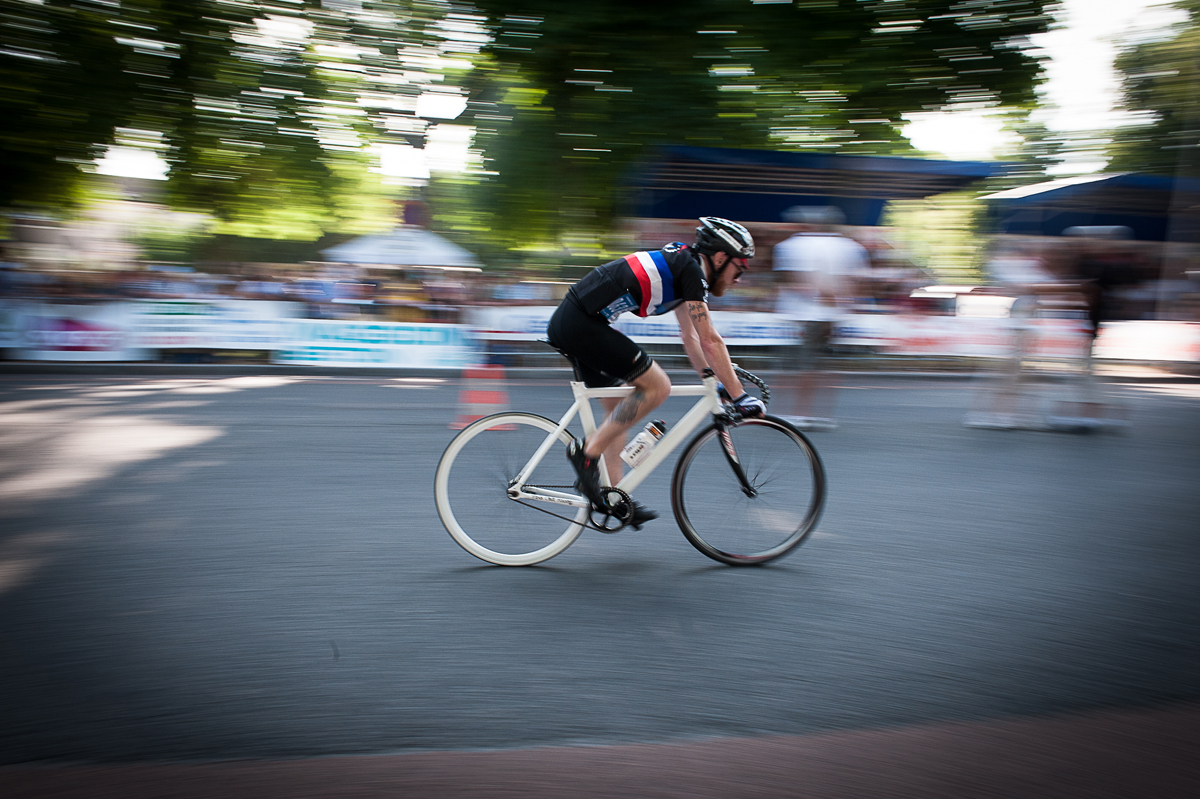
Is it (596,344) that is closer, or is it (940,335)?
(596,344)

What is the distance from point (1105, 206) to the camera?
14.4 metres

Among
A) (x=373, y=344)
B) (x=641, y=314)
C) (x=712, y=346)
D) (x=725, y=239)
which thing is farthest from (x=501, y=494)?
(x=373, y=344)

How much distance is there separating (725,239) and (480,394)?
683 cm

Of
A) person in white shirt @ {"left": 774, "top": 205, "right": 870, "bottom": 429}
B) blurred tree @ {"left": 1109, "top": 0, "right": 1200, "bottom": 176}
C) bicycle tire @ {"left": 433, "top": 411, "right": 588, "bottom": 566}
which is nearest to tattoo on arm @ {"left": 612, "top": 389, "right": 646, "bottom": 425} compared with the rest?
bicycle tire @ {"left": 433, "top": 411, "right": 588, "bottom": 566}

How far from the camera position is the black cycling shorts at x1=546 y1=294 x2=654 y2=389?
392 cm

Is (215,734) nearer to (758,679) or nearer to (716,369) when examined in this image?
(758,679)

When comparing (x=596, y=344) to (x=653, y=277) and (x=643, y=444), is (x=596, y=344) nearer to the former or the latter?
(x=653, y=277)

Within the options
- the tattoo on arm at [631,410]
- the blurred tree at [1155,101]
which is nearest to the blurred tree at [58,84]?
the tattoo on arm at [631,410]

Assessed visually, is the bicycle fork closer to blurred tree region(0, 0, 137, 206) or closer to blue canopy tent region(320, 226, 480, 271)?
blue canopy tent region(320, 226, 480, 271)

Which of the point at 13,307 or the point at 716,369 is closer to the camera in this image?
the point at 716,369

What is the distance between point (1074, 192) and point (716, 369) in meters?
11.8

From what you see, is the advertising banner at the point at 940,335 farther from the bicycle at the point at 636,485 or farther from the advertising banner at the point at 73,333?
the advertising banner at the point at 73,333

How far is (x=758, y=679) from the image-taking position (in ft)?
9.70

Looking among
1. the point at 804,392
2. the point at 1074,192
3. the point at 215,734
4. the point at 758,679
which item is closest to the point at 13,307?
the point at 804,392
